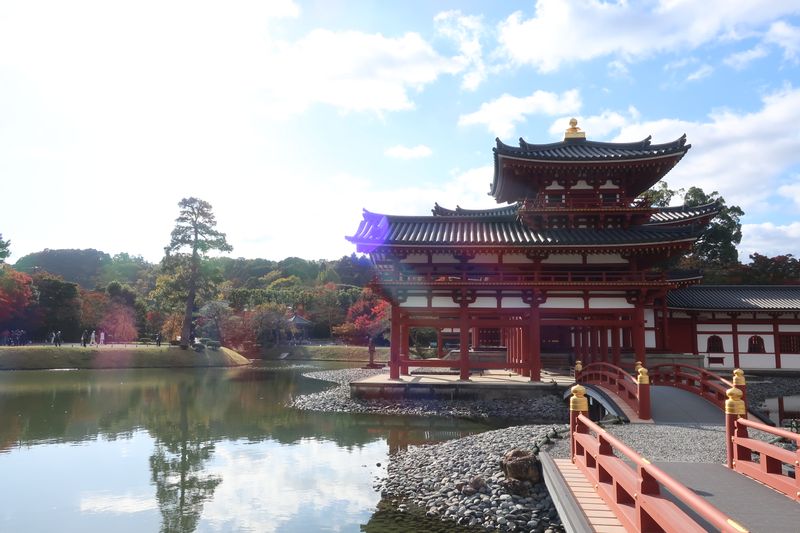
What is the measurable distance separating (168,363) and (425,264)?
3408 cm

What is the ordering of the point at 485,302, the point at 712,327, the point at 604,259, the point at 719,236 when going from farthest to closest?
the point at 719,236, the point at 712,327, the point at 604,259, the point at 485,302

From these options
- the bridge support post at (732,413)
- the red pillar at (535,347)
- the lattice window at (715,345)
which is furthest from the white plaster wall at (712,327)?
the bridge support post at (732,413)

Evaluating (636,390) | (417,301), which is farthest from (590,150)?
(636,390)

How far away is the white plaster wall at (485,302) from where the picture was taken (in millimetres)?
23656

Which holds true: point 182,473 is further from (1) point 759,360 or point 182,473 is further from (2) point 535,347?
(1) point 759,360

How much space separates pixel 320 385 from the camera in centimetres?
3406

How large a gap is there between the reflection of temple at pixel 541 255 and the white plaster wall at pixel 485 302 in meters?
0.05

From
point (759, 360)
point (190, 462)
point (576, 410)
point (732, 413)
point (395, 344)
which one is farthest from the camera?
point (759, 360)

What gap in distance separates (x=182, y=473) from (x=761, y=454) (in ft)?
42.4

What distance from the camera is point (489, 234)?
24.3 m

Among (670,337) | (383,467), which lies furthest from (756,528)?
(670,337)

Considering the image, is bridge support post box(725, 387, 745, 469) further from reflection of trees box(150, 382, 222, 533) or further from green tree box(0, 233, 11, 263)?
green tree box(0, 233, 11, 263)

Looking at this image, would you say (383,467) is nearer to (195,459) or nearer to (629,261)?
(195,459)

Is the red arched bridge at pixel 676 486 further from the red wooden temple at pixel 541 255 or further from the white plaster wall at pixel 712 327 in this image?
the white plaster wall at pixel 712 327
